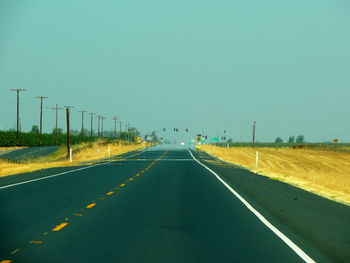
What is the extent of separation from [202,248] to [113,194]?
8.69 metres

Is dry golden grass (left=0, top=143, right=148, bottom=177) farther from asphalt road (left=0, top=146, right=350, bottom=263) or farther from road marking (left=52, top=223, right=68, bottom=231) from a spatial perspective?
road marking (left=52, top=223, right=68, bottom=231)

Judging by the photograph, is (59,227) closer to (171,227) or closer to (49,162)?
(171,227)

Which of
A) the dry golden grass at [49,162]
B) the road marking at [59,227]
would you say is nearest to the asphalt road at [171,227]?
the road marking at [59,227]

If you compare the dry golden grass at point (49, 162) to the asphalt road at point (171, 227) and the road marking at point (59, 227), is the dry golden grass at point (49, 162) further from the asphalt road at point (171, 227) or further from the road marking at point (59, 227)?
the road marking at point (59, 227)

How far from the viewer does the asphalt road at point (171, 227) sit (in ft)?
24.6

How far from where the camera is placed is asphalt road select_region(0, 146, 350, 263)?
24.6ft

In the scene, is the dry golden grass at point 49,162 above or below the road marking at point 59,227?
below

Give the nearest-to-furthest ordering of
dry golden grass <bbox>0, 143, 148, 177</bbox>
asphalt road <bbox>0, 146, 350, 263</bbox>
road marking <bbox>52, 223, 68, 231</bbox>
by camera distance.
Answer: asphalt road <bbox>0, 146, 350, 263</bbox>, road marking <bbox>52, 223, 68, 231</bbox>, dry golden grass <bbox>0, 143, 148, 177</bbox>

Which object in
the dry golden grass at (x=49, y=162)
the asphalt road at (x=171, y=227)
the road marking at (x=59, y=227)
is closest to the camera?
the asphalt road at (x=171, y=227)

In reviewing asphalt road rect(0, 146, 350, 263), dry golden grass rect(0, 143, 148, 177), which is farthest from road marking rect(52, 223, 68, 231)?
dry golden grass rect(0, 143, 148, 177)

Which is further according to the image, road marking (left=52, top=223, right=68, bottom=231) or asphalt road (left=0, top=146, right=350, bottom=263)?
road marking (left=52, top=223, right=68, bottom=231)

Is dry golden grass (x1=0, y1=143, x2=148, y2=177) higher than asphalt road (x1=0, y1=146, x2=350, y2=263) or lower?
lower

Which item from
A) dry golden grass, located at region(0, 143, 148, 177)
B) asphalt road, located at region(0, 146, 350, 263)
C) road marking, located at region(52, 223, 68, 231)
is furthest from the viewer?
dry golden grass, located at region(0, 143, 148, 177)

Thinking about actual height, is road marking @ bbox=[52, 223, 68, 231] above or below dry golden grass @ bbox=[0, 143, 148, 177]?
above
